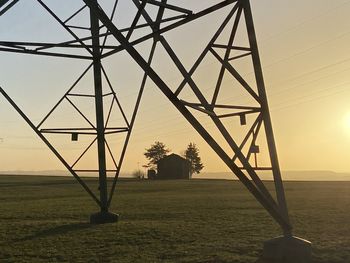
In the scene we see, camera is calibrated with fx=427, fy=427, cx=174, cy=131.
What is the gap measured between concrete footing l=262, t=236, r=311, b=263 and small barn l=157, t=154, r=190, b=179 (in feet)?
292

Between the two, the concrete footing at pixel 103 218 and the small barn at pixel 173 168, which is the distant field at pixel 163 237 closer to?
the concrete footing at pixel 103 218

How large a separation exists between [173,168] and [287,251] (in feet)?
295

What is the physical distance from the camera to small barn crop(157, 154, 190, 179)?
9819 cm

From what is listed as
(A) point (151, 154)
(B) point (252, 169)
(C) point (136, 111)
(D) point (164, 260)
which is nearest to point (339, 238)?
(B) point (252, 169)

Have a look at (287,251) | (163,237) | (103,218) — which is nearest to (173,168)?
(103,218)

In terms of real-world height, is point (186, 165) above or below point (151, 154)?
below

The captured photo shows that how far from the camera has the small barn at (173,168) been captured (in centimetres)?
9819

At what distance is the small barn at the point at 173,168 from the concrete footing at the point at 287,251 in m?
89.0

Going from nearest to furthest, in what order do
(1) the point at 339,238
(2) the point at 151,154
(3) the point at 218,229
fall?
(1) the point at 339,238 → (3) the point at 218,229 → (2) the point at 151,154

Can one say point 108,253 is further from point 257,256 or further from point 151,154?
point 151,154

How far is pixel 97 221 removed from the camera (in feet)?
48.1

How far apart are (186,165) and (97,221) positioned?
85.5m

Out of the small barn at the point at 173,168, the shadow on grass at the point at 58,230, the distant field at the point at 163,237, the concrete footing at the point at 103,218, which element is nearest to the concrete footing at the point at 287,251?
the distant field at the point at 163,237

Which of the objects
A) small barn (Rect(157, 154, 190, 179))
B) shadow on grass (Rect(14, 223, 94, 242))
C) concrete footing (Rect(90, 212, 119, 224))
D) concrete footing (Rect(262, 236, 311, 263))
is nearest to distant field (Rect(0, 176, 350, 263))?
shadow on grass (Rect(14, 223, 94, 242))
